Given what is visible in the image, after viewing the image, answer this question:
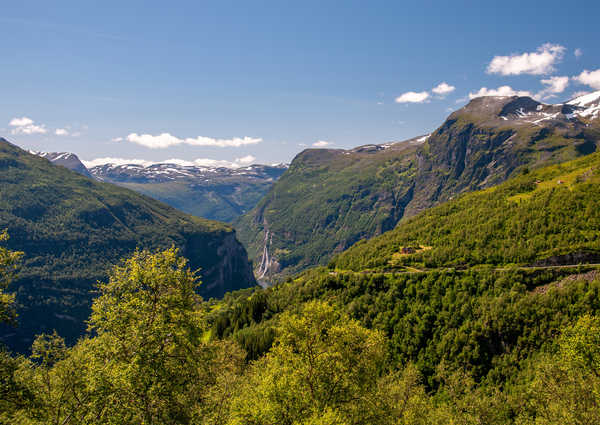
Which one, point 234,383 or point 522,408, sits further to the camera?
point 522,408

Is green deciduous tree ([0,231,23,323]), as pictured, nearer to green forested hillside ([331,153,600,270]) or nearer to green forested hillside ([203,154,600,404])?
green forested hillside ([203,154,600,404])

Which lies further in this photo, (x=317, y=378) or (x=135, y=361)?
(x=317, y=378)

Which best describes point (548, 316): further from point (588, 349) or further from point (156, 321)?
point (156, 321)

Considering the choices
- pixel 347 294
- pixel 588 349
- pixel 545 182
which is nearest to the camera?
pixel 588 349

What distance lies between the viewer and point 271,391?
2820cm

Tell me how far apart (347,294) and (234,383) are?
6416 centimetres

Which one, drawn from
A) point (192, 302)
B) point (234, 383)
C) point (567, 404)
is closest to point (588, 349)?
point (567, 404)

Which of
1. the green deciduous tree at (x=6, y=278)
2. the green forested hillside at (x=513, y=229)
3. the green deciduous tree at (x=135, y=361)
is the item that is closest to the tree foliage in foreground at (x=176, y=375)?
the green deciduous tree at (x=135, y=361)

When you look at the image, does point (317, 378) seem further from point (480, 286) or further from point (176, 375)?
point (480, 286)

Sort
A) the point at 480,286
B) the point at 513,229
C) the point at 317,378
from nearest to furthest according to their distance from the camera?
the point at 317,378
the point at 480,286
the point at 513,229

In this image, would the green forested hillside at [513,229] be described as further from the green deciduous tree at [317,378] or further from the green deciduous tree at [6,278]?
the green deciduous tree at [6,278]

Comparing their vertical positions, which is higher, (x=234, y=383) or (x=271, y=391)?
(x=271, y=391)

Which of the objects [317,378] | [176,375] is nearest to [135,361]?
[176,375]

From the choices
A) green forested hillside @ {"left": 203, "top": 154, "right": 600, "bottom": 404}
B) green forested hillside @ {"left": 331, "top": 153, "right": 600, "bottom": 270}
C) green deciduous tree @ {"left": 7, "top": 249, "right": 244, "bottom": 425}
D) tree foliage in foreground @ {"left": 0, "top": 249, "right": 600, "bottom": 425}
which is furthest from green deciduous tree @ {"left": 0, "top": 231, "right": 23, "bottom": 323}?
green forested hillside @ {"left": 331, "top": 153, "right": 600, "bottom": 270}
